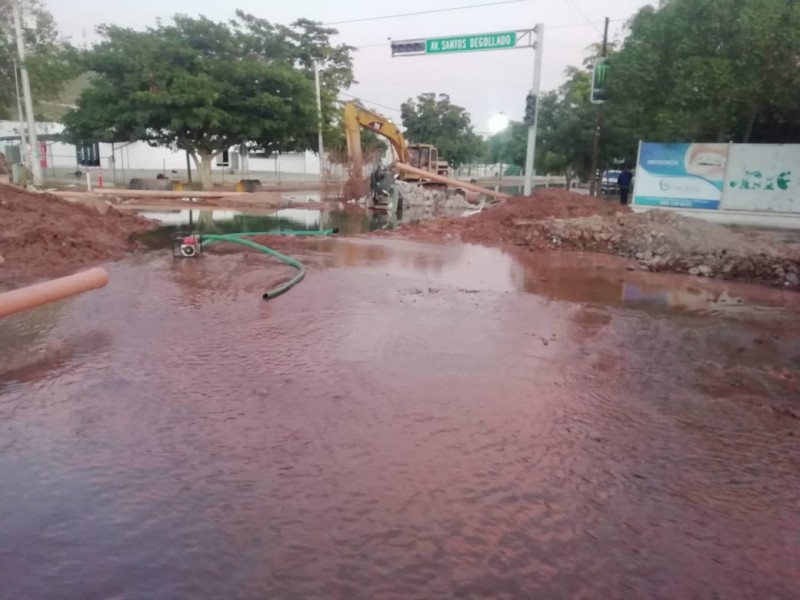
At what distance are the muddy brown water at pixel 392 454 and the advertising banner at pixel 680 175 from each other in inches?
488

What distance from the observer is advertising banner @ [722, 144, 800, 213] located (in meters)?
18.0

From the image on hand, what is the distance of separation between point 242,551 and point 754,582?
2525 mm

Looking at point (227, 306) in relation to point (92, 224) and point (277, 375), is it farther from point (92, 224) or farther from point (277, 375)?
point (92, 224)

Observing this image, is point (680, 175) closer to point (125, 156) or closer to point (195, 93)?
point (195, 93)

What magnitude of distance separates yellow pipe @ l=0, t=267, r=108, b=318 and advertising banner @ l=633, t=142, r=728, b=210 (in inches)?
673

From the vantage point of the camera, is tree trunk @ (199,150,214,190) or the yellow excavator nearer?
the yellow excavator

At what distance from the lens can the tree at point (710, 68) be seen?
655 inches

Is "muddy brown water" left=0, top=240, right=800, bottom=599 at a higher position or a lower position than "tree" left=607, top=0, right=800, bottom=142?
lower

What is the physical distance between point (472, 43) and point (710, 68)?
8354 mm

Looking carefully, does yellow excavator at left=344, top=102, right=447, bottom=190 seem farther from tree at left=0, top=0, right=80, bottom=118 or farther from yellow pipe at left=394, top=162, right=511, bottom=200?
tree at left=0, top=0, right=80, bottom=118

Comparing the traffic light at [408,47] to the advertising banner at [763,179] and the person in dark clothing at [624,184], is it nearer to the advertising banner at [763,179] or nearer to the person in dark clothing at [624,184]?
the person in dark clothing at [624,184]

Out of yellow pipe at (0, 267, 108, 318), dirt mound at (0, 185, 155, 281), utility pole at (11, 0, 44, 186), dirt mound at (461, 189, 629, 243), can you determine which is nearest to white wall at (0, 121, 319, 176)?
utility pole at (11, 0, 44, 186)

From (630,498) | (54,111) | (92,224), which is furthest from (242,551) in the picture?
(54,111)

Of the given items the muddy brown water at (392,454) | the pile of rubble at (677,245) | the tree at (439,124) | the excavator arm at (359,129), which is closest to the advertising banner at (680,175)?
the pile of rubble at (677,245)
